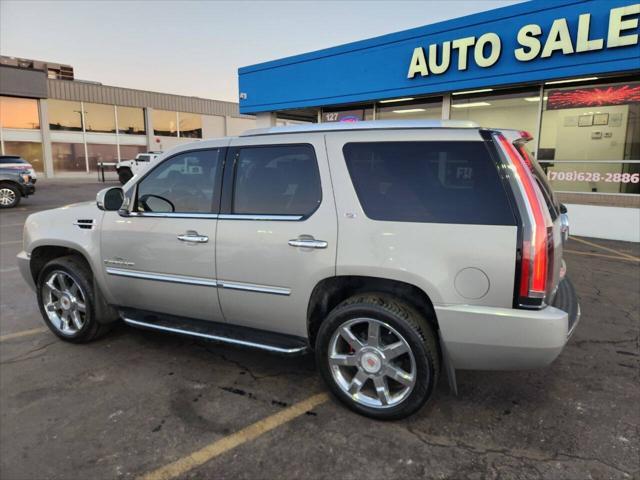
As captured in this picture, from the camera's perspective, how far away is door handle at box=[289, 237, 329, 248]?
286 centimetres

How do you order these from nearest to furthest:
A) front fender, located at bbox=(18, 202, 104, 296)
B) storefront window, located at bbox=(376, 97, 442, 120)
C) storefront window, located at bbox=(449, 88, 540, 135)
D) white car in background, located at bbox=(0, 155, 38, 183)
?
front fender, located at bbox=(18, 202, 104, 296) → storefront window, located at bbox=(449, 88, 540, 135) → storefront window, located at bbox=(376, 97, 442, 120) → white car in background, located at bbox=(0, 155, 38, 183)

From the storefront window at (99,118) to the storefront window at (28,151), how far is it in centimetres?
368

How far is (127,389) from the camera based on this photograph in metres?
3.25

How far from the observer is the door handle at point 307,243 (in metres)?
2.86

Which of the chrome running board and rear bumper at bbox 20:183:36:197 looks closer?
the chrome running board

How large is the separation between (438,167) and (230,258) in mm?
1549

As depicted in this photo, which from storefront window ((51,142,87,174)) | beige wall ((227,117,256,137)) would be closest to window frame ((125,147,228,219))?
storefront window ((51,142,87,174))

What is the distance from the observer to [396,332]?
2.71 metres

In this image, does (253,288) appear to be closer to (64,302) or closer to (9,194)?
(64,302)

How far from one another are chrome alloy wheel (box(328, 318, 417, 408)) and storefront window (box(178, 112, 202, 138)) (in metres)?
38.9

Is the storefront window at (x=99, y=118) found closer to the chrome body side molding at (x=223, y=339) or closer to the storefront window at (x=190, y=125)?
the storefront window at (x=190, y=125)

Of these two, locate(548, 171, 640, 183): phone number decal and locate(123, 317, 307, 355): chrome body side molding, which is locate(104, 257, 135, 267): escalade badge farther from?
locate(548, 171, 640, 183): phone number decal

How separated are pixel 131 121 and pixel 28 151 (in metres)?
7.70

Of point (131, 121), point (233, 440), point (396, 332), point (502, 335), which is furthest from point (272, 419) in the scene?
point (131, 121)
